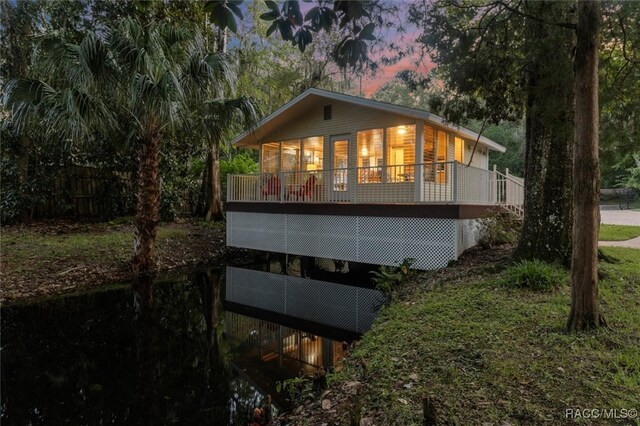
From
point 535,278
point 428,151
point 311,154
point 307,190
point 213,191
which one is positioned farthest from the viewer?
point 213,191

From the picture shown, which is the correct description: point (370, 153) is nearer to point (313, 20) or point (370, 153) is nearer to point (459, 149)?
point (459, 149)

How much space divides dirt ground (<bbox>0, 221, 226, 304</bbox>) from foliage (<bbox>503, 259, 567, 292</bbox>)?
8.33 m

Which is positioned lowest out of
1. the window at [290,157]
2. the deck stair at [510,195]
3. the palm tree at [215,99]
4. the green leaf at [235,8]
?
the deck stair at [510,195]

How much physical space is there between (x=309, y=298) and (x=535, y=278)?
173 inches

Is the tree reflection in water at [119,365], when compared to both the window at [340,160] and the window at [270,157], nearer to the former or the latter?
the window at [340,160]

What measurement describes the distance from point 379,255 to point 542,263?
3.65m

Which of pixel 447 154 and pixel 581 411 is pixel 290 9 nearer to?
pixel 581 411

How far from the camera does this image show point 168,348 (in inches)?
209

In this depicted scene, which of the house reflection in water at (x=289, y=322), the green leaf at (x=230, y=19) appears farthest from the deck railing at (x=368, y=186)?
the green leaf at (x=230, y=19)

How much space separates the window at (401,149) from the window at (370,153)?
1.02 feet

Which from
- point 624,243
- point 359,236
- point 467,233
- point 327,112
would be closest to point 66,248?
point 359,236

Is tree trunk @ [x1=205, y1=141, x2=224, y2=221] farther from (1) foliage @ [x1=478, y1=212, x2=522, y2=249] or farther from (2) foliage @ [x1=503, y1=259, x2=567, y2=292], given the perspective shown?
(2) foliage @ [x1=503, y1=259, x2=567, y2=292]

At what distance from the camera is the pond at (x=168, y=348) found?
3877 millimetres

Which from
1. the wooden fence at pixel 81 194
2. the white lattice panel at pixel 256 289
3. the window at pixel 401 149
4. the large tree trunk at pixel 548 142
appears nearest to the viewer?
the large tree trunk at pixel 548 142
